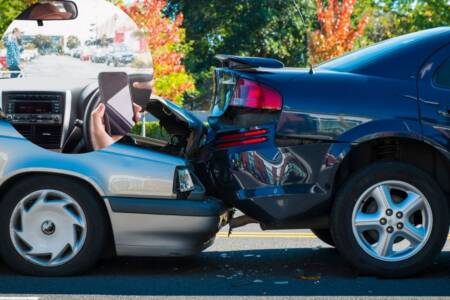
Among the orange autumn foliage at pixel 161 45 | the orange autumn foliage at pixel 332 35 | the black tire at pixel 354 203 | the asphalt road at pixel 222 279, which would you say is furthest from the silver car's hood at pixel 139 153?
the orange autumn foliage at pixel 332 35

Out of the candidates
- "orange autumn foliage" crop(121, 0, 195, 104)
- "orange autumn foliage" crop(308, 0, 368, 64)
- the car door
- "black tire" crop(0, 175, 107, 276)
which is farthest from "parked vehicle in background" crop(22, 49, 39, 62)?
"orange autumn foliage" crop(308, 0, 368, 64)

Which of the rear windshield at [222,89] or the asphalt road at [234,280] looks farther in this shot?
the rear windshield at [222,89]

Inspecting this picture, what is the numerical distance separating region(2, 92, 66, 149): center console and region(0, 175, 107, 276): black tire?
1.02 ft

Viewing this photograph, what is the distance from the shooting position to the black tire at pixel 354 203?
18.5 ft

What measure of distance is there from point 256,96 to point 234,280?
119cm

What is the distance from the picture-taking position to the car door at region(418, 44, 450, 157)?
5.66 metres

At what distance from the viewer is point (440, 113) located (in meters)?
5.68

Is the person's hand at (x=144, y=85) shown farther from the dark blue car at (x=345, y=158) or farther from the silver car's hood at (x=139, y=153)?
the dark blue car at (x=345, y=158)

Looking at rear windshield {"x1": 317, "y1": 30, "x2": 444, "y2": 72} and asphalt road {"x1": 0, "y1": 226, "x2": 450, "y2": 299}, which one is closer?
asphalt road {"x1": 0, "y1": 226, "x2": 450, "y2": 299}

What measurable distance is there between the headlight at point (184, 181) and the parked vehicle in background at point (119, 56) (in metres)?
0.84

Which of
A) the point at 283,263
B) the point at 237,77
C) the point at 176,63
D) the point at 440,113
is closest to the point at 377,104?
the point at 440,113

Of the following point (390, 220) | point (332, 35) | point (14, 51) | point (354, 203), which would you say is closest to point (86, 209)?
point (14, 51)

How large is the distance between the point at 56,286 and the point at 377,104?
2.30m

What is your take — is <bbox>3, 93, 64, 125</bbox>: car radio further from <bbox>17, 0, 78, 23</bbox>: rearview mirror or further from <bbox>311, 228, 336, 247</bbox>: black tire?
<bbox>311, 228, 336, 247</bbox>: black tire
